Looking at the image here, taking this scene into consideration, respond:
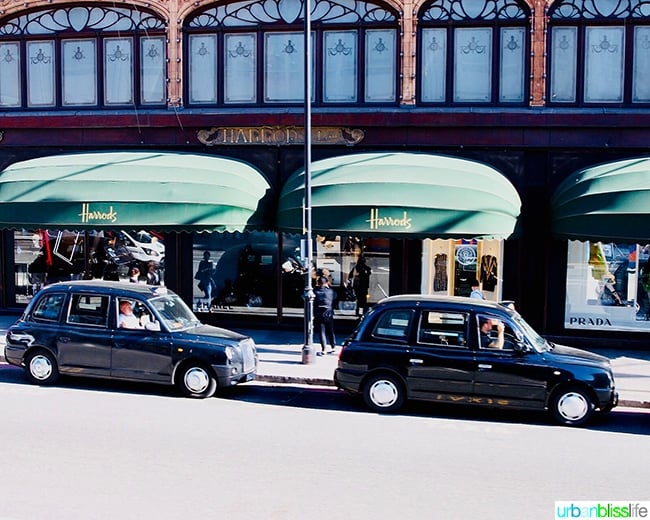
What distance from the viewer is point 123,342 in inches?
427

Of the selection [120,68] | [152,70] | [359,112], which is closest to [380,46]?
[359,112]

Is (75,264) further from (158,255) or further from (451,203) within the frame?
(451,203)

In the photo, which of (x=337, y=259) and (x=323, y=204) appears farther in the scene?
(x=337, y=259)

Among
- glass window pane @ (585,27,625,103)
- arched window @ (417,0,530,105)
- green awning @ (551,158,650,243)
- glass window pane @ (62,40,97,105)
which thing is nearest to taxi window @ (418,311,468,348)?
green awning @ (551,158,650,243)

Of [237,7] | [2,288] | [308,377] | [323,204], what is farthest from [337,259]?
[2,288]

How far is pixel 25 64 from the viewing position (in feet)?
57.5

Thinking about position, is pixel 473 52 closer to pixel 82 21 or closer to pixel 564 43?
pixel 564 43

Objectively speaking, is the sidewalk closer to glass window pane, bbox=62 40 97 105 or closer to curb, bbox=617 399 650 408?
curb, bbox=617 399 650 408

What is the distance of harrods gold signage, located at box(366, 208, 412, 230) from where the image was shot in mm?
13711

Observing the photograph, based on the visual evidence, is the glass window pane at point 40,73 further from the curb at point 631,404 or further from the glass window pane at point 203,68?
the curb at point 631,404

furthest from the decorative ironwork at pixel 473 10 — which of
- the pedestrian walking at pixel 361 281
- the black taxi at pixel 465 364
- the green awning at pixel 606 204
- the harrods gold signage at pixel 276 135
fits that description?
the black taxi at pixel 465 364

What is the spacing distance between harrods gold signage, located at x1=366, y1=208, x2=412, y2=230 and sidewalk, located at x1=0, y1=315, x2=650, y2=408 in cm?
274

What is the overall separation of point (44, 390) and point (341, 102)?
9.28m

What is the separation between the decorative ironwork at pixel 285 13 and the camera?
16172 mm
